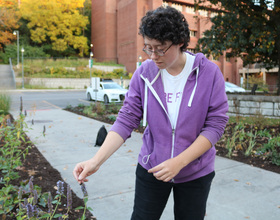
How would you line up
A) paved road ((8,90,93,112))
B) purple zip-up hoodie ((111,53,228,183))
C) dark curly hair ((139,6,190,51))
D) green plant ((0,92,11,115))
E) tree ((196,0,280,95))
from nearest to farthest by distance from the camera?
dark curly hair ((139,6,190,51)), purple zip-up hoodie ((111,53,228,183)), tree ((196,0,280,95)), green plant ((0,92,11,115)), paved road ((8,90,93,112))

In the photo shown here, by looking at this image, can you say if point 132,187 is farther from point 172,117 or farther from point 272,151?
point 272,151

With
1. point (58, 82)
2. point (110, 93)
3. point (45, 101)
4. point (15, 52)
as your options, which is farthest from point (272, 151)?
point (15, 52)

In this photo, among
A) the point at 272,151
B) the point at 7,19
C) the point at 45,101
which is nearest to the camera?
the point at 272,151

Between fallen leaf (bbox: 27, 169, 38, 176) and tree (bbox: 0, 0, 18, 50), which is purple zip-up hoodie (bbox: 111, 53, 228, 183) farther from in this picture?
tree (bbox: 0, 0, 18, 50)

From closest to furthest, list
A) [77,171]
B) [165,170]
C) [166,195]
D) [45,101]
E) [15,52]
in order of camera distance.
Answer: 1. [165,170]
2. [77,171]
3. [166,195]
4. [45,101]
5. [15,52]

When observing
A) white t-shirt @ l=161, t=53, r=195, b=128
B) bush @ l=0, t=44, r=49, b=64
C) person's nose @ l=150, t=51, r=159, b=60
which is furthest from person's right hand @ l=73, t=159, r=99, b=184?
bush @ l=0, t=44, r=49, b=64

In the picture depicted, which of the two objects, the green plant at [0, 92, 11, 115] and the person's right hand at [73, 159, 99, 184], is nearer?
the person's right hand at [73, 159, 99, 184]

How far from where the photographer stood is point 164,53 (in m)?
1.49

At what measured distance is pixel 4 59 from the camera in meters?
42.6

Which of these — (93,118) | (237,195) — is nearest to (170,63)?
(237,195)

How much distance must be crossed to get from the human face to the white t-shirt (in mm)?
61

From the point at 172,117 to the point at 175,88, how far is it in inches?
7.0

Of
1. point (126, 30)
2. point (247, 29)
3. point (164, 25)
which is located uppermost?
point (126, 30)

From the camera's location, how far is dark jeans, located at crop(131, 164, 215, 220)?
1631 millimetres
